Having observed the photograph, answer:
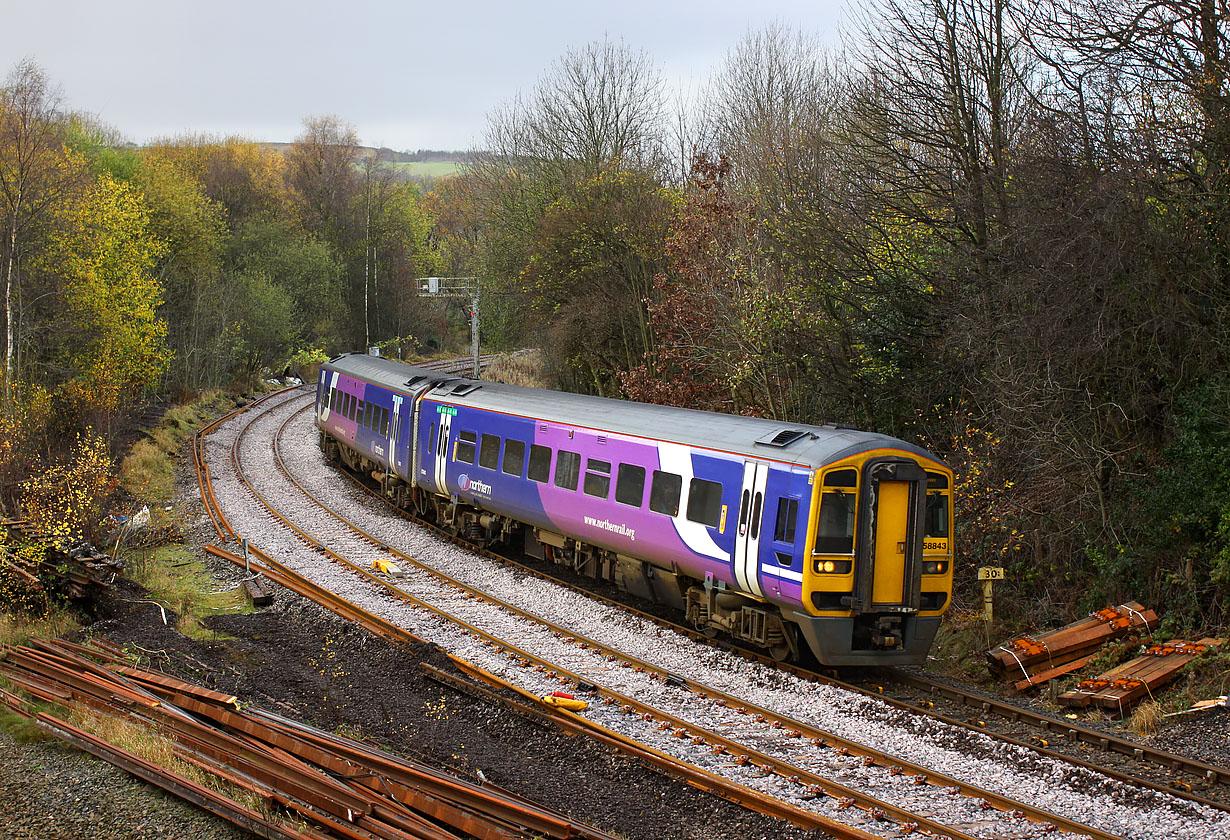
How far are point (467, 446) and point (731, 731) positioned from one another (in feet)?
30.8

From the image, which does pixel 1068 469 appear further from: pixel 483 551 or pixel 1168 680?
pixel 483 551

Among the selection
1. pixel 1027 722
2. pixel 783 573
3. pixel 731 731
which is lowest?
pixel 731 731

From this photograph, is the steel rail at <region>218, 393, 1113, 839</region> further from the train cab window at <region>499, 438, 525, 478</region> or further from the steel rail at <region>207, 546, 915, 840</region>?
the train cab window at <region>499, 438, 525, 478</region>

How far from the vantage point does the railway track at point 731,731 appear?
24.4 feet

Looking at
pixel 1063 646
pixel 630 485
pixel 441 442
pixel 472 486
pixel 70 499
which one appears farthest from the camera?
pixel 441 442

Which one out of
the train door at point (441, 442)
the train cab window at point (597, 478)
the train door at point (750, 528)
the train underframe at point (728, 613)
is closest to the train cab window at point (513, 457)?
the train underframe at point (728, 613)

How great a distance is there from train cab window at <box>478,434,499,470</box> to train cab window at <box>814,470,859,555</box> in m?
7.45

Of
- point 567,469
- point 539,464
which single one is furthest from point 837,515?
point 539,464

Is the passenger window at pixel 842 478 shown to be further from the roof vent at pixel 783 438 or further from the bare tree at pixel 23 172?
the bare tree at pixel 23 172

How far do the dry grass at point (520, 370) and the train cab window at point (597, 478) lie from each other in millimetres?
20107

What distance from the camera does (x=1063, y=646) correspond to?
10.8 m

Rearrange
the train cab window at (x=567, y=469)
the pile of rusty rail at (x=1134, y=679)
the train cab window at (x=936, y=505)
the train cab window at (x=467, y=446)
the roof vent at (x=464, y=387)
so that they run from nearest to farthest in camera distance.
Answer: the pile of rusty rail at (x=1134, y=679) → the train cab window at (x=936, y=505) → the train cab window at (x=567, y=469) → the train cab window at (x=467, y=446) → the roof vent at (x=464, y=387)

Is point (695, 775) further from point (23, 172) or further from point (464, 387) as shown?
point (23, 172)

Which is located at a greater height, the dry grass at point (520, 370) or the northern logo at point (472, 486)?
the dry grass at point (520, 370)
